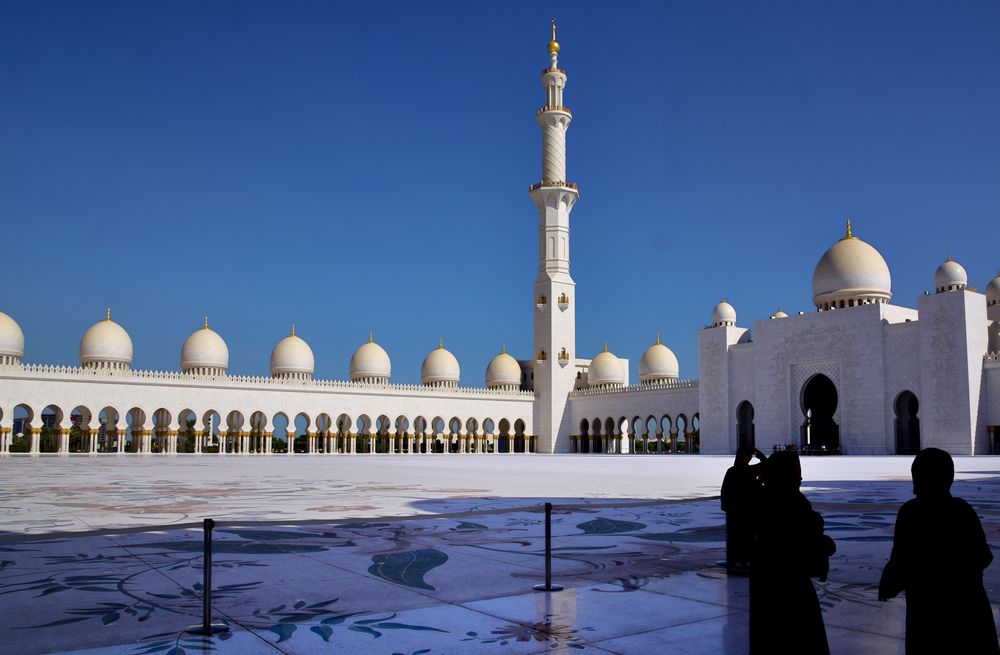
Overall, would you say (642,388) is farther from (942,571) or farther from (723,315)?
(942,571)

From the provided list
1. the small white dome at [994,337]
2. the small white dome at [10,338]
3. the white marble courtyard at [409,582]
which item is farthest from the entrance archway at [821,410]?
the small white dome at [10,338]

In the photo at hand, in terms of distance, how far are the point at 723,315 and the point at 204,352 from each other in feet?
78.1

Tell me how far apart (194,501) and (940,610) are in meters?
8.26

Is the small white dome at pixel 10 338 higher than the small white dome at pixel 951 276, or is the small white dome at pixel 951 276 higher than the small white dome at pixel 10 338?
the small white dome at pixel 951 276

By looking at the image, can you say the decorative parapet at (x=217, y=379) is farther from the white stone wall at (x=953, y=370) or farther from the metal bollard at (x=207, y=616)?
the metal bollard at (x=207, y=616)

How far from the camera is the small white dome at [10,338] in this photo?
35062 millimetres

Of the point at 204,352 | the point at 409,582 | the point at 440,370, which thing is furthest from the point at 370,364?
the point at 409,582

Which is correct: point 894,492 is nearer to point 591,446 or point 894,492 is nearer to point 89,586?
point 89,586

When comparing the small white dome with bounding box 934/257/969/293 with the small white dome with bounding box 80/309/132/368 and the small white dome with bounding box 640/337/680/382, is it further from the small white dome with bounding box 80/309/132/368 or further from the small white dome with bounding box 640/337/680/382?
the small white dome with bounding box 80/309/132/368

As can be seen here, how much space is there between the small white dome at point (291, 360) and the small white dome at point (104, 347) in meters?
6.99

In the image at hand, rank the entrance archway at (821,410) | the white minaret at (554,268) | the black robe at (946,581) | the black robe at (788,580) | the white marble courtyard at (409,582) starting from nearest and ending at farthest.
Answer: the black robe at (946,581) < the black robe at (788,580) < the white marble courtyard at (409,582) < the entrance archway at (821,410) < the white minaret at (554,268)

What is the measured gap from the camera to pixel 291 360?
4281cm

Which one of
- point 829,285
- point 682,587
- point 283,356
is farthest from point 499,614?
point 283,356

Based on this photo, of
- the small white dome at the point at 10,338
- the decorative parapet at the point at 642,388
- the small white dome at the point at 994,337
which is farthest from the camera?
the decorative parapet at the point at 642,388
